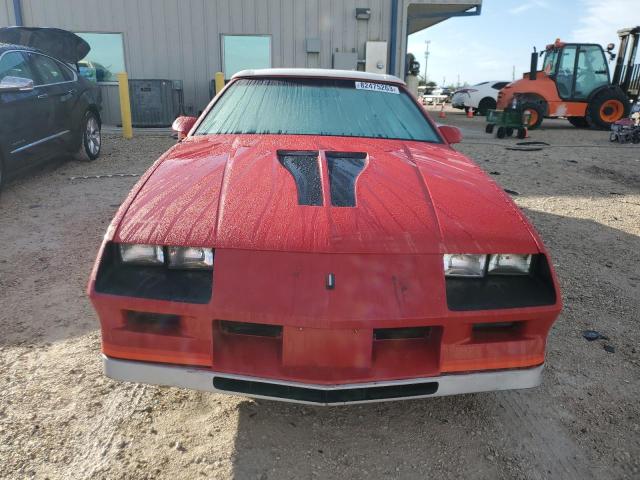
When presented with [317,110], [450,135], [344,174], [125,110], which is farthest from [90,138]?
[344,174]

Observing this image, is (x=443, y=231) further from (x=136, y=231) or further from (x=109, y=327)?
(x=109, y=327)

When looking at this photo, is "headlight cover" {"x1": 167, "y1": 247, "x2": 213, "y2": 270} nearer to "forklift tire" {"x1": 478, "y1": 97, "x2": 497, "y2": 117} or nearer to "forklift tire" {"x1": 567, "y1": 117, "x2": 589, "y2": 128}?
"forklift tire" {"x1": 567, "y1": 117, "x2": 589, "y2": 128}

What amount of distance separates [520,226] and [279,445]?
1.25 meters

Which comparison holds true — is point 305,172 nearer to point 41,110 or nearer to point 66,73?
point 41,110

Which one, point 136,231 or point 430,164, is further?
point 430,164

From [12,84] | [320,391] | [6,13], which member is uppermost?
[6,13]

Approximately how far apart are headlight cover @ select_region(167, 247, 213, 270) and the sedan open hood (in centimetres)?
750

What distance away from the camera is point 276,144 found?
2.46 m

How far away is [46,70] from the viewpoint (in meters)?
5.82

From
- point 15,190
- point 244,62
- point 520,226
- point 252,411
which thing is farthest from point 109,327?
point 244,62

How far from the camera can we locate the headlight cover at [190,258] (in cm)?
175

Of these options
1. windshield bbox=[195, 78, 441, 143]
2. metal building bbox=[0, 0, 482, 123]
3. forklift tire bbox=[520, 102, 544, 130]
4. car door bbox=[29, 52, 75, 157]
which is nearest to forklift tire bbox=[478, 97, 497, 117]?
forklift tire bbox=[520, 102, 544, 130]

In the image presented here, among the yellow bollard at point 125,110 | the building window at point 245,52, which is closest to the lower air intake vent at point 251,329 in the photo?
the yellow bollard at point 125,110

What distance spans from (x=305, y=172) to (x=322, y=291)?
2.25 feet
